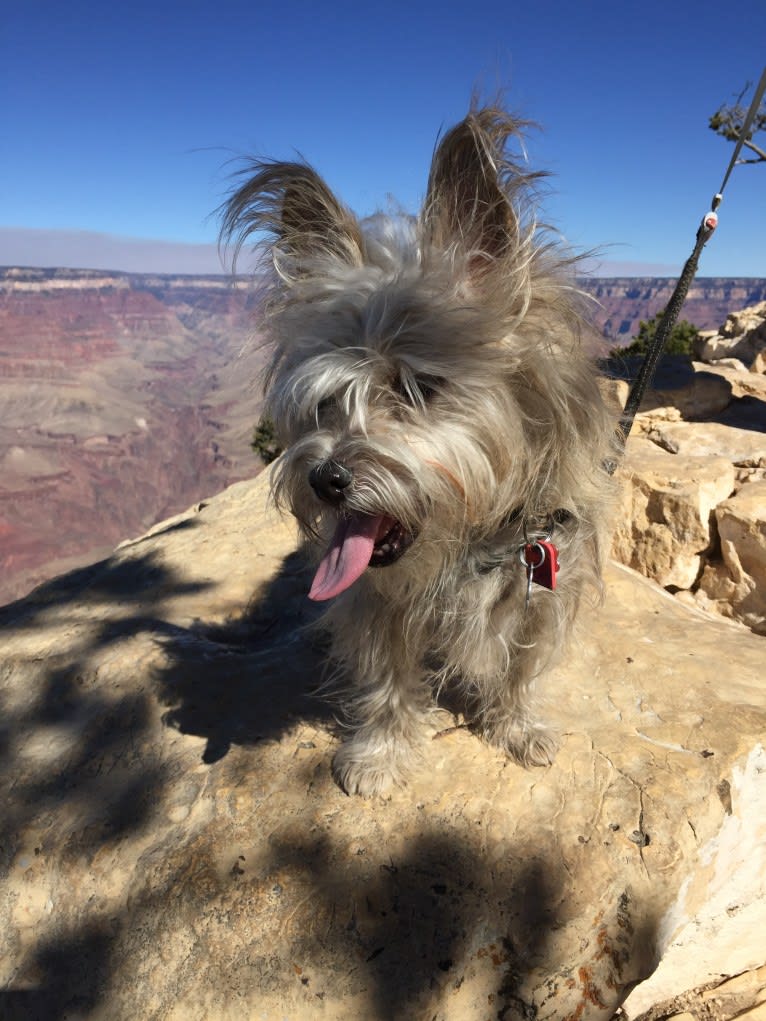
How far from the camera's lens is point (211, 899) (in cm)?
234

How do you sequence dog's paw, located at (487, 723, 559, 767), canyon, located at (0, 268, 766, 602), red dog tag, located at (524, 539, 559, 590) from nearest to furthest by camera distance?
red dog tag, located at (524, 539, 559, 590), dog's paw, located at (487, 723, 559, 767), canyon, located at (0, 268, 766, 602)

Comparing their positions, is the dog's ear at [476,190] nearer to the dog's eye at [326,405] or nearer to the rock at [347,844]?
the dog's eye at [326,405]

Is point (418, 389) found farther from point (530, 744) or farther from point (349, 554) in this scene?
point (530, 744)

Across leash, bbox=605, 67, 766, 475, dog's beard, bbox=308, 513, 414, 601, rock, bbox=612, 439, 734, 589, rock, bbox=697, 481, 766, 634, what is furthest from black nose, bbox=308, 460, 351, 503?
rock, bbox=697, 481, 766, 634

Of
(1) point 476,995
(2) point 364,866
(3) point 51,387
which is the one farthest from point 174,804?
(3) point 51,387

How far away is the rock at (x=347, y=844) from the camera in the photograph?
2.20 meters

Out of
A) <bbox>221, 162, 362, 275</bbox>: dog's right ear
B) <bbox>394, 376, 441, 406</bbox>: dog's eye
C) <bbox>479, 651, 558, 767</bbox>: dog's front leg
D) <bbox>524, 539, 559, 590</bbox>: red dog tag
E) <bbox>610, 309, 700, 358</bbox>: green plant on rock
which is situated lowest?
<bbox>610, 309, 700, 358</bbox>: green plant on rock

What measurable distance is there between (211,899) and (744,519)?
3.99m

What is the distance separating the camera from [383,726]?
9.20 ft

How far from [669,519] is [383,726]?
9.74ft

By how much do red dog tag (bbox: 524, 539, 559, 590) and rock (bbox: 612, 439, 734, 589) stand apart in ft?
8.60

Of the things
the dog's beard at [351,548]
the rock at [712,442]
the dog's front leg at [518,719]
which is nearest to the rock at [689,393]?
the rock at [712,442]

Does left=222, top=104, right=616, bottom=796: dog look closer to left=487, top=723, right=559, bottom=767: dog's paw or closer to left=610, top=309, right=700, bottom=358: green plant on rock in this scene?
left=487, top=723, right=559, bottom=767: dog's paw

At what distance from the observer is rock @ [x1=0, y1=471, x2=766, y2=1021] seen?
2.20 m
